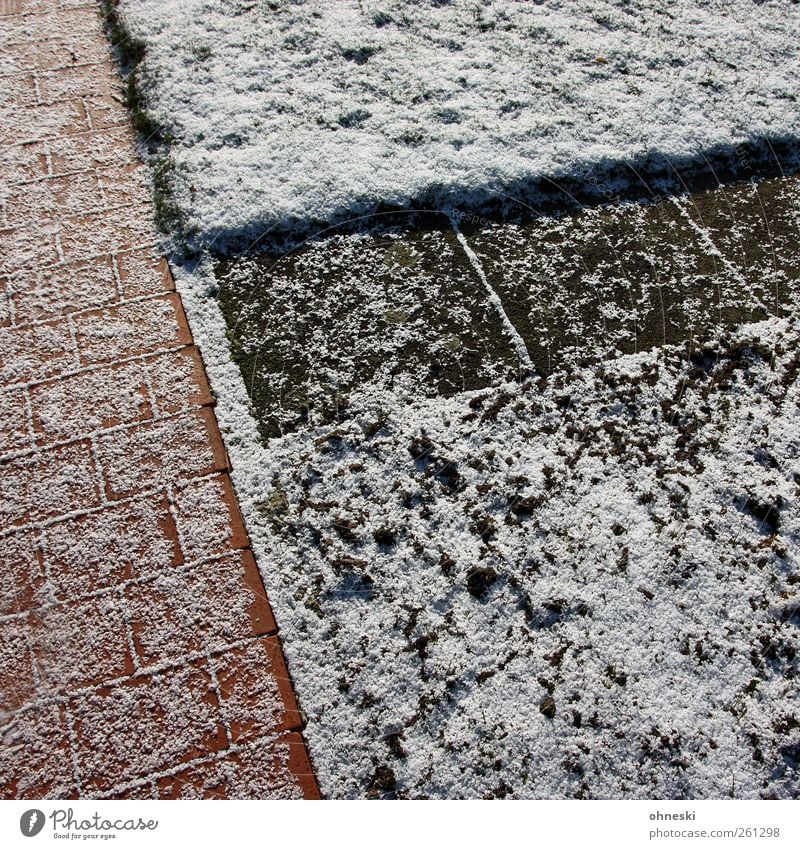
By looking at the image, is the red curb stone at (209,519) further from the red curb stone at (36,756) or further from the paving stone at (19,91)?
the paving stone at (19,91)

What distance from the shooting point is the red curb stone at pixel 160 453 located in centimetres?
239

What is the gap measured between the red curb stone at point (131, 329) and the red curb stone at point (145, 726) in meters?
1.19

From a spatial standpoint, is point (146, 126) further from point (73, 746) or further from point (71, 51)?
point (73, 746)

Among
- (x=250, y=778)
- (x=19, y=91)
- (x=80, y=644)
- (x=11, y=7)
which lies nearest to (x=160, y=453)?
(x=80, y=644)

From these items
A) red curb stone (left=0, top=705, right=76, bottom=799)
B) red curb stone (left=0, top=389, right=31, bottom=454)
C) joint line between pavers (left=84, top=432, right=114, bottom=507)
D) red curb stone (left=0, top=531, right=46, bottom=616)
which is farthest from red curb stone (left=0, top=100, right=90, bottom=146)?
red curb stone (left=0, top=705, right=76, bottom=799)

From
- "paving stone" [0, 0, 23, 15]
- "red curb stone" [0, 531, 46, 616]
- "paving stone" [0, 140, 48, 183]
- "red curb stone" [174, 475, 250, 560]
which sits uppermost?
"paving stone" [0, 0, 23, 15]

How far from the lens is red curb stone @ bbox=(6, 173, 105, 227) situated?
3.10 meters

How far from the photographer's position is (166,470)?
2416 millimetres

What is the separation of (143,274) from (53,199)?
64 cm

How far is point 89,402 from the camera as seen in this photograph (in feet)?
8.41

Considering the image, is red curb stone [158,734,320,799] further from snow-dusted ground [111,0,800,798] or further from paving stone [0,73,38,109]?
paving stone [0,73,38,109]
